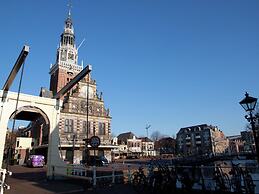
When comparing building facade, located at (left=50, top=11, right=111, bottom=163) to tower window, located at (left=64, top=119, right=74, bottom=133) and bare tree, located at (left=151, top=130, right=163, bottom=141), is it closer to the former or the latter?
tower window, located at (left=64, top=119, right=74, bottom=133)

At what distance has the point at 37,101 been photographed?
1661 cm

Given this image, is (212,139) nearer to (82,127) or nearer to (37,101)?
(82,127)

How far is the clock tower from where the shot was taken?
184 feet

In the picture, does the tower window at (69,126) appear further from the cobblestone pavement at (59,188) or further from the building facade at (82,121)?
the cobblestone pavement at (59,188)

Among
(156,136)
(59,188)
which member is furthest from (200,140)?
(59,188)

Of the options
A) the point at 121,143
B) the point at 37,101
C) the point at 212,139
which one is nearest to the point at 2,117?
the point at 37,101

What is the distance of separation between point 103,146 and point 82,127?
554cm

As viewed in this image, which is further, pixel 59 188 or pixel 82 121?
pixel 82 121

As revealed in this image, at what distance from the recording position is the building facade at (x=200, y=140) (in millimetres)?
99938

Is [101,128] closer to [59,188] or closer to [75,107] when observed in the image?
[75,107]

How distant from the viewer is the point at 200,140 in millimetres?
103000

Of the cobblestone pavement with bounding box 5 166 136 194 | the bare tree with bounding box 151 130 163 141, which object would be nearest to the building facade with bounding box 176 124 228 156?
the bare tree with bounding box 151 130 163 141

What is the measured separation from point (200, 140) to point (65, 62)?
2870 inches

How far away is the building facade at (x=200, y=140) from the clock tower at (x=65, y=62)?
65423 mm
